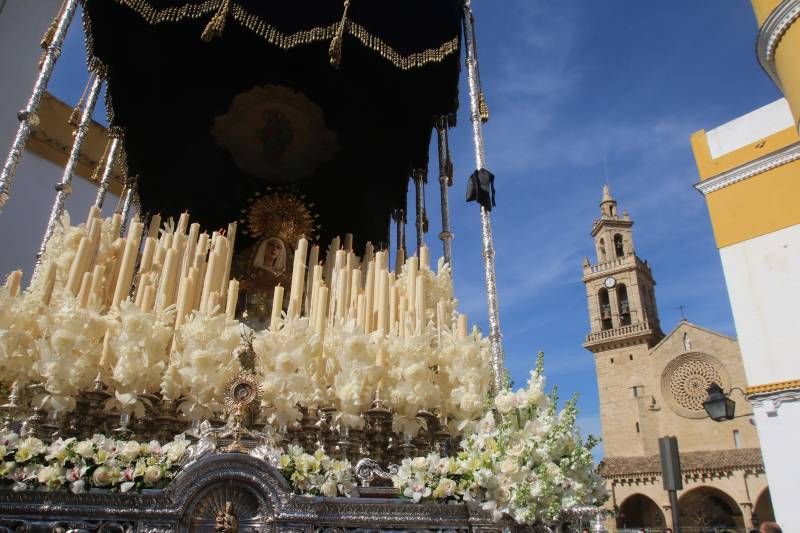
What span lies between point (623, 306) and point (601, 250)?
6.17 m

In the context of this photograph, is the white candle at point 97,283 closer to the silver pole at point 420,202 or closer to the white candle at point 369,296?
the white candle at point 369,296

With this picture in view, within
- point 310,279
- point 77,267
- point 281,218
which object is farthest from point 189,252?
point 281,218

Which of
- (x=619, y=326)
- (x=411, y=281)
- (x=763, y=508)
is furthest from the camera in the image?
(x=619, y=326)

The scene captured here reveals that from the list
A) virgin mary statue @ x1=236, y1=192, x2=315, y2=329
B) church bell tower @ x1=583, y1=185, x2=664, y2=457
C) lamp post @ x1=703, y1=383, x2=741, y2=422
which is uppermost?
church bell tower @ x1=583, y1=185, x2=664, y2=457

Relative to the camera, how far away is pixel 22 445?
367cm

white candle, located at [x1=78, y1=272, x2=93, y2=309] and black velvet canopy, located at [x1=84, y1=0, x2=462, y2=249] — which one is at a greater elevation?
black velvet canopy, located at [x1=84, y1=0, x2=462, y2=249]

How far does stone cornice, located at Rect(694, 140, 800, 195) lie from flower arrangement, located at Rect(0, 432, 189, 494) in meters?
14.1

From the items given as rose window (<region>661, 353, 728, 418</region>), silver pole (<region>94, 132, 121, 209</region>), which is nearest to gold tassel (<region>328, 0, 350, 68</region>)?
silver pole (<region>94, 132, 121, 209</region>)

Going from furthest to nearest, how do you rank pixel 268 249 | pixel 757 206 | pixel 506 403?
pixel 757 206 → pixel 268 249 → pixel 506 403

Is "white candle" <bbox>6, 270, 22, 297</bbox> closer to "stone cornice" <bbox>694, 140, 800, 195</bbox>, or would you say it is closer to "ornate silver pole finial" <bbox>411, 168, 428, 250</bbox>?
"ornate silver pole finial" <bbox>411, 168, 428, 250</bbox>

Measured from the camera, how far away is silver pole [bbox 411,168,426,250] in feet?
30.6

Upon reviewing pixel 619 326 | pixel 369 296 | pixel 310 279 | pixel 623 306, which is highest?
pixel 623 306

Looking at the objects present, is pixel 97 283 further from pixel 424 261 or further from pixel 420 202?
pixel 420 202

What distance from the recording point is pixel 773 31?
677 centimetres
